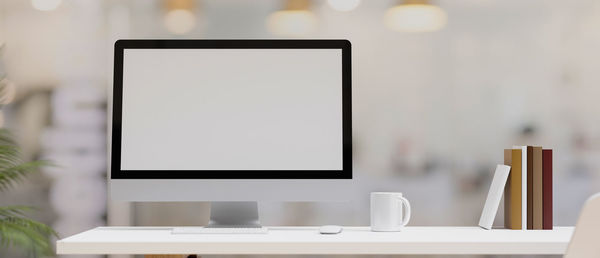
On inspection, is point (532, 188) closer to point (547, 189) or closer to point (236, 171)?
point (547, 189)

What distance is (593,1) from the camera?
240 centimetres

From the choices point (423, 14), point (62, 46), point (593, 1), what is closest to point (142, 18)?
point (62, 46)

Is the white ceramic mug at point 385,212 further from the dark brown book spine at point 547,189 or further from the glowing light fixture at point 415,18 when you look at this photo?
the glowing light fixture at point 415,18

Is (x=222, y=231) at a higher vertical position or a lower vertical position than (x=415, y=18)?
lower

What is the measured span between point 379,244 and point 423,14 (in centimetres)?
109

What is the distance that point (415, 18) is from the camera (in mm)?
2387

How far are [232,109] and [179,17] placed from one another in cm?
66

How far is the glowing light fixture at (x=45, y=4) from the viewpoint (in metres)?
2.41

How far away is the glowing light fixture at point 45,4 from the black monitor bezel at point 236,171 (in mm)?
651

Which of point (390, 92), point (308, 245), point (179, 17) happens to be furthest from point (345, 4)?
point (308, 245)

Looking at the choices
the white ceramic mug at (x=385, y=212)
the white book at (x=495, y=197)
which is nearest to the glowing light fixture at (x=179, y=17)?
the white ceramic mug at (x=385, y=212)

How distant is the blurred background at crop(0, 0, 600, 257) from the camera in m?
2.38

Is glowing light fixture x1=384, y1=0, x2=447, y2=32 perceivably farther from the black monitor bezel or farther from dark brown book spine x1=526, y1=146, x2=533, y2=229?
dark brown book spine x1=526, y1=146, x2=533, y2=229

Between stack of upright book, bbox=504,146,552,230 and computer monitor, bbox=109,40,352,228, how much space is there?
1.87ft
